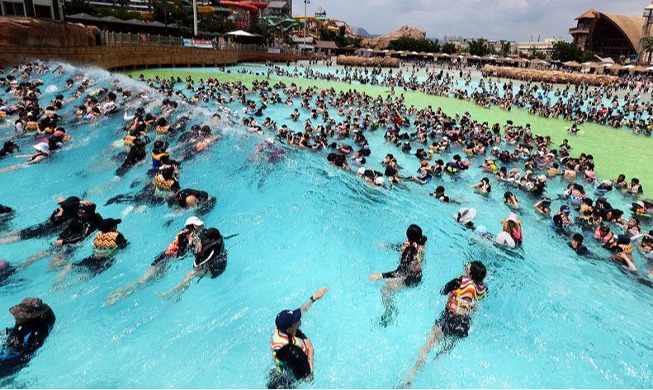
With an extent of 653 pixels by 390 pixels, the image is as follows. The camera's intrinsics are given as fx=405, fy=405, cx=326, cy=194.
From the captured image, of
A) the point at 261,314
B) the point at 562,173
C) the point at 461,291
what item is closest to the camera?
the point at 461,291

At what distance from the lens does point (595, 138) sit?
23.6 metres

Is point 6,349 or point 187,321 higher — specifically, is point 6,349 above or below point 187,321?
above

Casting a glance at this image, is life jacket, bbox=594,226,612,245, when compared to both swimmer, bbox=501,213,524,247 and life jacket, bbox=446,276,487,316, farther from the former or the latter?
life jacket, bbox=446,276,487,316

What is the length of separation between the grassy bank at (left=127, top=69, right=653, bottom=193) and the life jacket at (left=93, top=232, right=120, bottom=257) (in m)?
17.5

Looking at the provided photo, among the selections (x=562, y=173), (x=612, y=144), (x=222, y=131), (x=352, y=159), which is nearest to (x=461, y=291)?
(x=352, y=159)

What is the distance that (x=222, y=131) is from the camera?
13.8 metres

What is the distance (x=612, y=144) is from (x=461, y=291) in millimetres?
22504

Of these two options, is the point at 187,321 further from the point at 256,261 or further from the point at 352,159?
the point at 352,159

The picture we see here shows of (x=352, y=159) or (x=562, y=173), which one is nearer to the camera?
(x=352, y=159)

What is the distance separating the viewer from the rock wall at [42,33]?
2678 cm

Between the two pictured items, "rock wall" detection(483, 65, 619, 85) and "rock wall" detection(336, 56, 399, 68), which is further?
"rock wall" detection(336, 56, 399, 68)

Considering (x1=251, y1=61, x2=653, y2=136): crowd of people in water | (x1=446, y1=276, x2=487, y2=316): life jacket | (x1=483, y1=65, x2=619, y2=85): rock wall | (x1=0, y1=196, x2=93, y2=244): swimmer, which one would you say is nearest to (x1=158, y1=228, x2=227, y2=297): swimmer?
(x1=0, y1=196, x2=93, y2=244): swimmer

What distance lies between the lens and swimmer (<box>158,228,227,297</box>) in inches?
238

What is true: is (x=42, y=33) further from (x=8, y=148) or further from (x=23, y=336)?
(x=23, y=336)
